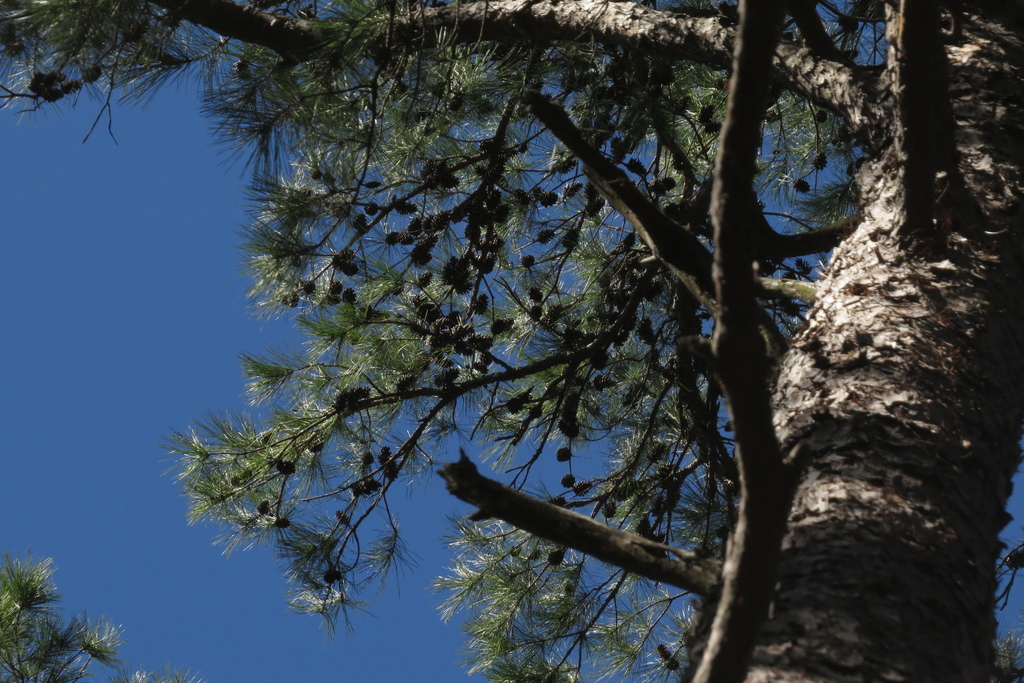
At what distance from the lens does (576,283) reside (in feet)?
9.72

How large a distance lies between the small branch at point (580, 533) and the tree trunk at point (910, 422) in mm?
108

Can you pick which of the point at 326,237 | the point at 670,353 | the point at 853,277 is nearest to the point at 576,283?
the point at 670,353

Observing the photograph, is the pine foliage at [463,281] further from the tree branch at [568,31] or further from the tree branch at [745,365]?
the tree branch at [745,365]

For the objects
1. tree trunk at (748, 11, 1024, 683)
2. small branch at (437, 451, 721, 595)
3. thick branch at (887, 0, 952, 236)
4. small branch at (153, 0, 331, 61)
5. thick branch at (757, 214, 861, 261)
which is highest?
small branch at (153, 0, 331, 61)

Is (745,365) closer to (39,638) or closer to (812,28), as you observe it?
(812,28)

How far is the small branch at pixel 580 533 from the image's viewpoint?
33.3 inches

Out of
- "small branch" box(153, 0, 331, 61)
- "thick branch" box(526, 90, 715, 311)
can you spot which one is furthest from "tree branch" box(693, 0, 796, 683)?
"small branch" box(153, 0, 331, 61)

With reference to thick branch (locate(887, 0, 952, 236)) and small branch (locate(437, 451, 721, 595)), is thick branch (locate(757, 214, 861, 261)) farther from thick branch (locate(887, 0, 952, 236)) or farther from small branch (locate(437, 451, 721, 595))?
small branch (locate(437, 451, 721, 595))

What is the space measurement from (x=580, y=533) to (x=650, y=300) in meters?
1.60

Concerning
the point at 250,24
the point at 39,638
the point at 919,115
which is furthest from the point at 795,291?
the point at 39,638

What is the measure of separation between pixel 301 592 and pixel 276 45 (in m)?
1.66

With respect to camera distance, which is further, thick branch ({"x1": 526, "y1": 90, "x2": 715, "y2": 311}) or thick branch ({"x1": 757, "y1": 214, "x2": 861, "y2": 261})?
thick branch ({"x1": 757, "y1": 214, "x2": 861, "y2": 261})

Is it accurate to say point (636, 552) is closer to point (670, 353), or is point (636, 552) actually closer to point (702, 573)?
point (702, 573)

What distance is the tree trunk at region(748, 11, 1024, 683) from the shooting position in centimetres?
87
